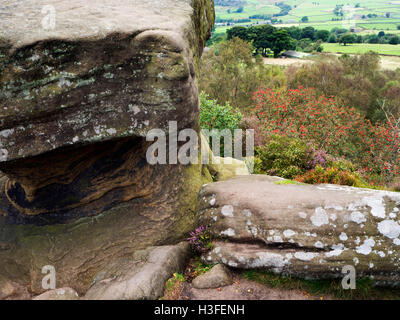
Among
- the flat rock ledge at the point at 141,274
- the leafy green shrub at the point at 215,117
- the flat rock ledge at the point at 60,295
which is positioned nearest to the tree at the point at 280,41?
the leafy green shrub at the point at 215,117

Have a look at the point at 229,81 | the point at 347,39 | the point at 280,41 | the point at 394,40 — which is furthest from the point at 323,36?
the point at 229,81

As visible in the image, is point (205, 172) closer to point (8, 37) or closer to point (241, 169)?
point (241, 169)

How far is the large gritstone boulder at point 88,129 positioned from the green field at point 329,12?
270 ft

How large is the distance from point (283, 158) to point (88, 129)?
10275 mm

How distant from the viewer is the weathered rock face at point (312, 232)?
20.7 ft

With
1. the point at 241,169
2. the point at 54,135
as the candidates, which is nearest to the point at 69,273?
the point at 54,135

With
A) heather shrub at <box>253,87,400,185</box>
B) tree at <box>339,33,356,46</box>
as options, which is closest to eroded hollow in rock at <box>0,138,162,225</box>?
heather shrub at <box>253,87,400,185</box>

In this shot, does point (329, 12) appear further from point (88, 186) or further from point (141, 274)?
point (141, 274)

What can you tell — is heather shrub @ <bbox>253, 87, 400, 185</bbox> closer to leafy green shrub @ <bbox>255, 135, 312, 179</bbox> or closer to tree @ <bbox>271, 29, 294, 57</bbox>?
leafy green shrub @ <bbox>255, 135, 312, 179</bbox>

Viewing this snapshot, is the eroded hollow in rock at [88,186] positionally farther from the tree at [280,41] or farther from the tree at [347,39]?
the tree at [347,39]

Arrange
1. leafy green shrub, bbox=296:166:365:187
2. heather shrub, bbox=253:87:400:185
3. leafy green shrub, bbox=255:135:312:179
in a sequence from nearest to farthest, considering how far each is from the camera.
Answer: leafy green shrub, bbox=296:166:365:187, leafy green shrub, bbox=255:135:312:179, heather shrub, bbox=253:87:400:185

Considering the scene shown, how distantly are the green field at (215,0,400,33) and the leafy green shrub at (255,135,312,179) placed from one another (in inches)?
2911

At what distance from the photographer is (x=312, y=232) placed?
6582mm

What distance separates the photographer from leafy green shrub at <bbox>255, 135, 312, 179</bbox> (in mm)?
14464
